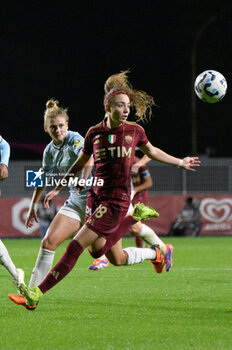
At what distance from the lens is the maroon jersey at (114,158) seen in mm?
7039

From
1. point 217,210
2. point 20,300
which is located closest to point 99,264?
point 20,300

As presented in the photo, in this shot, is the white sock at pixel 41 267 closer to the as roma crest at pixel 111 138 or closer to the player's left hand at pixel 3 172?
the player's left hand at pixel 3 172

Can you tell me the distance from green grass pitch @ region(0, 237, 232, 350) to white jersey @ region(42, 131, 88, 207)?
1172mm

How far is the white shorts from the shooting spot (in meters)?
8.11

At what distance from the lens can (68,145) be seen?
8508 mm

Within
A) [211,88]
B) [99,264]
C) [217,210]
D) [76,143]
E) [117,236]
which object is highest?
[211,88]

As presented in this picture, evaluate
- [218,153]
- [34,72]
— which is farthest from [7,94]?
[218,153]

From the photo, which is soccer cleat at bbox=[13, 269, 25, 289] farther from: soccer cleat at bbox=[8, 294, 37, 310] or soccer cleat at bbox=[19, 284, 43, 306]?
soccer cleat at bbox=[19, 284, 43, 306]

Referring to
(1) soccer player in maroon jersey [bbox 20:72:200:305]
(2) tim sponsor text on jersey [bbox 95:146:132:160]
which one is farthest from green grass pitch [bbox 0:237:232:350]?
(2) tim sponsor text on jersey [bbox 95:146:132:160]

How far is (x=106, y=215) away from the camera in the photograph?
697 centimetres

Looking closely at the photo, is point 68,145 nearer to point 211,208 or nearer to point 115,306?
point 115,306

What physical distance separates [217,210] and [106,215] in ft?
49.5

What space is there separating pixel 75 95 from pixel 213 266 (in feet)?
101

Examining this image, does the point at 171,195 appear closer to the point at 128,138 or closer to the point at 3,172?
the point at 3,172
